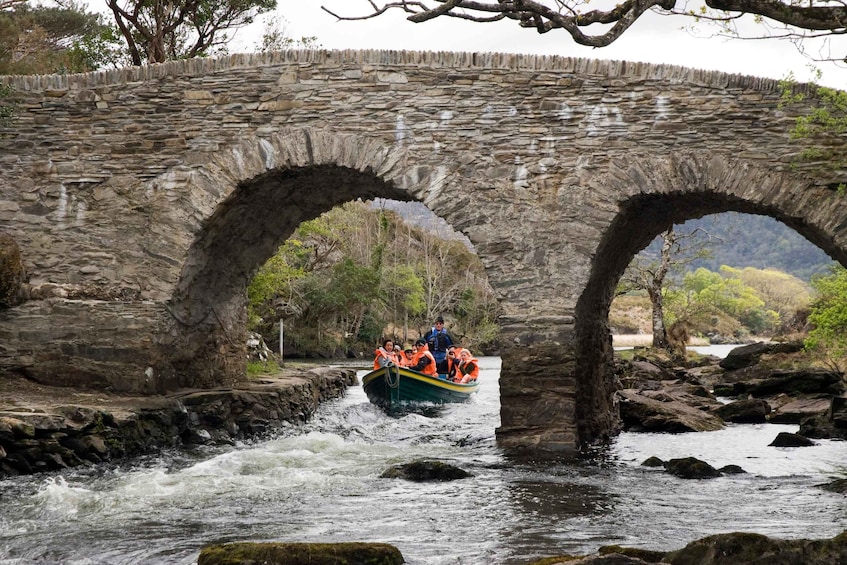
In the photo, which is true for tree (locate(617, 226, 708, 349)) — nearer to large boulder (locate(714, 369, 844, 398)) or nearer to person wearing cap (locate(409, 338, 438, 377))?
large boulder (locate(714, 369, 844, 398))

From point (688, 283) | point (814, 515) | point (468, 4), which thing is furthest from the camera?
point (688, 283)

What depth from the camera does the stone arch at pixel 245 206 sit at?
11.5 metres

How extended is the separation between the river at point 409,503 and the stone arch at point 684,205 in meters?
1.24

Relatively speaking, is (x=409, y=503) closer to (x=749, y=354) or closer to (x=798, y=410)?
(x=798, y=410)

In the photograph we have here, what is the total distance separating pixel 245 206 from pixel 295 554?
7.14m

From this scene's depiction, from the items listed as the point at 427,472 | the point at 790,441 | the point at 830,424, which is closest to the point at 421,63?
the point at 427,472

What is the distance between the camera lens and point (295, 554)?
19.4 ft

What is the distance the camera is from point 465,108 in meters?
11.4

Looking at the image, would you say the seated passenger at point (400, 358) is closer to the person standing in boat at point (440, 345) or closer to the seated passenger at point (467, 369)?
the person standing in boat at point (440, 345)

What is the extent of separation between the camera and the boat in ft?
57.4

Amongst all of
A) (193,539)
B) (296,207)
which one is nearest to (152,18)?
(296,207)

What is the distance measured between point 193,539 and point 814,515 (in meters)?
4.66

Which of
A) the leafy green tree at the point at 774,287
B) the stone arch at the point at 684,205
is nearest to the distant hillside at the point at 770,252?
the leafy green tree at the point at 774,287

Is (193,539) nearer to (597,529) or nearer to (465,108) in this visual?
(597,529)
